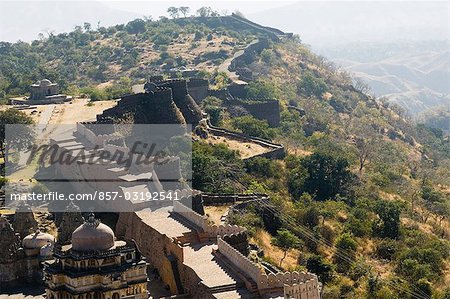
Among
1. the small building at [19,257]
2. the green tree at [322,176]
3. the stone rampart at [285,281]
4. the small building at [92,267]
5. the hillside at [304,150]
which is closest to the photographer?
the small building at [92,267]

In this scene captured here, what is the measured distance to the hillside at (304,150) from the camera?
154ft

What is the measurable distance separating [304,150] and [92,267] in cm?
4728

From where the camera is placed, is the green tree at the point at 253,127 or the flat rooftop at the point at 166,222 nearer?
the flat rooftop at the point at 166,222

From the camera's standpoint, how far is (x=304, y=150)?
72.9 metres

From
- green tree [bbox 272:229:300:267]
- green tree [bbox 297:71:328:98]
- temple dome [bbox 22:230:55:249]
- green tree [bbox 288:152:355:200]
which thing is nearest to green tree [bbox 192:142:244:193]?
green tree [bbox 288:152:355:200]

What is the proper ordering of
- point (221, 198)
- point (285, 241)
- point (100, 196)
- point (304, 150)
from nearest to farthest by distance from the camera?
point (100, 196) < point (285, 241) < point (221, 198) < point (304, 150)

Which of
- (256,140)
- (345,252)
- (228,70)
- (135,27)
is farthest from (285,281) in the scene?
(135,27)

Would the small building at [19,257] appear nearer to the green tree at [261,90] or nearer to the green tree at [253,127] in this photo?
the green tree at [253,127]

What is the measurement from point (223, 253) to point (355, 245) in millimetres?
17124

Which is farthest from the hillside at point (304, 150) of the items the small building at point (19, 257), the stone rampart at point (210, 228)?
the small building at point (19, 257)

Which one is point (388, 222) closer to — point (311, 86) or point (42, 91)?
point (42, 91)

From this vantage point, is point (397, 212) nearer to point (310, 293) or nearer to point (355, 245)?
point (355, 245)

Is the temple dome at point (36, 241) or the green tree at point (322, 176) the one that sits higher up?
the temple dome at point (36, 241)

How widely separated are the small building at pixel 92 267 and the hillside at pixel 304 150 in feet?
47.5
